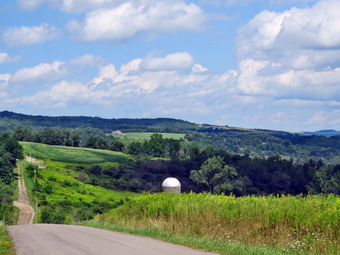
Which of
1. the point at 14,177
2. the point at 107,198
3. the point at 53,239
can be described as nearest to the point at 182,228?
the point at 53,239

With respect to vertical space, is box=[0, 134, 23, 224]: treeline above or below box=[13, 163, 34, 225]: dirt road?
above

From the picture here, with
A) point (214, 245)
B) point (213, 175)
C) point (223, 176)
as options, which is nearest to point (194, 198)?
point (214, 245)

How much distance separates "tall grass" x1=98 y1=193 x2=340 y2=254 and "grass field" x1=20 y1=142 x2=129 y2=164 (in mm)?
144493

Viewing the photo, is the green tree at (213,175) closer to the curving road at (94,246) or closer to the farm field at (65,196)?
the farm field at (65,196)

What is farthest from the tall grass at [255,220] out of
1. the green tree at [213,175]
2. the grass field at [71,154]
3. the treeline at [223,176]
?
the grass field at [71,154]

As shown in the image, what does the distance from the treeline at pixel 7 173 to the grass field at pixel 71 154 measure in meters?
15.0

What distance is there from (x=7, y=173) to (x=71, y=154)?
49079 millimetres

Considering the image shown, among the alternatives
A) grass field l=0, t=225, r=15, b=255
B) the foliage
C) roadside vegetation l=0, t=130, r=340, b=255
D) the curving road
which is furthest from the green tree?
grass field l=0, t=225, r=15, b=255

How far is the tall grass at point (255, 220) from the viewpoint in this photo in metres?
15.3

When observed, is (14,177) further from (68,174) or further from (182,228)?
(182,228)

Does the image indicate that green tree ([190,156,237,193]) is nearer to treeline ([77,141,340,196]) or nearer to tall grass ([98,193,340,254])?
treeline ([77,141,340,196])

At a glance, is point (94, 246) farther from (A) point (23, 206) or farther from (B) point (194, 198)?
(A) point (23, 206)

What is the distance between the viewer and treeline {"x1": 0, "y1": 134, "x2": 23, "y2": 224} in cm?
9100

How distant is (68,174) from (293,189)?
7008cm
